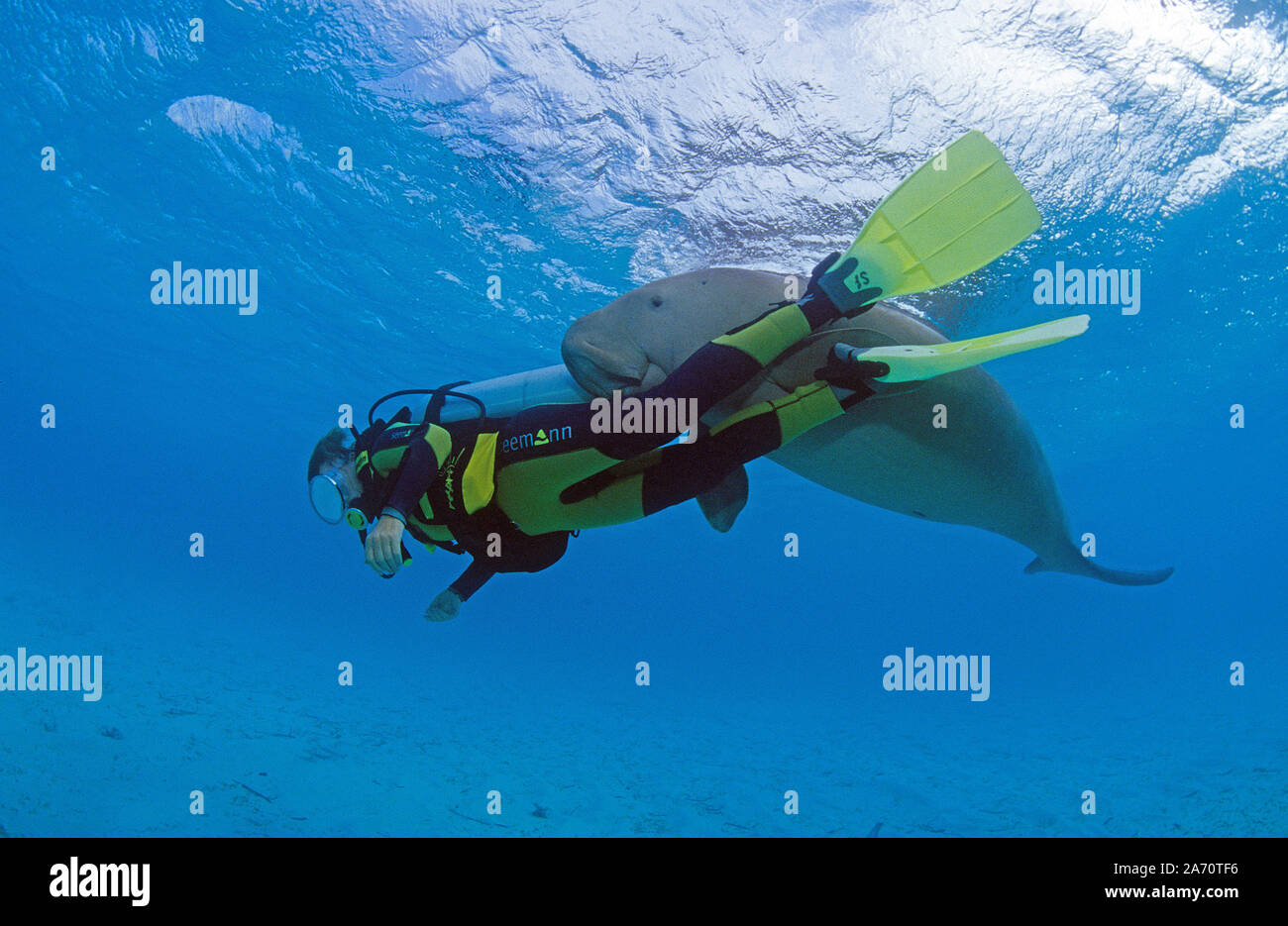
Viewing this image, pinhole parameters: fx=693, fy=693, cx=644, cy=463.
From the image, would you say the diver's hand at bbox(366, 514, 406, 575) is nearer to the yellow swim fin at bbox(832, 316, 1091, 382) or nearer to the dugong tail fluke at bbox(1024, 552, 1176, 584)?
the yellow swim fin at bbox(832, 316, 1091, 382)

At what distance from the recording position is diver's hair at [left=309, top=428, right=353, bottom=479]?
14.0ft

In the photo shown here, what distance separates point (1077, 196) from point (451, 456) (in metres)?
10.3

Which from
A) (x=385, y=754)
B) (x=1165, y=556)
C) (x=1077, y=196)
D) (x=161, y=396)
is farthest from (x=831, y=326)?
(x=1165, y=556)

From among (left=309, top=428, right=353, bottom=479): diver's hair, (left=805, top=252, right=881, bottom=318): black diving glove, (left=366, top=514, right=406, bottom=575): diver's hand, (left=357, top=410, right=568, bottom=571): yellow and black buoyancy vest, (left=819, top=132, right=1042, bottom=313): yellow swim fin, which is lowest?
(left=366, top=514, right=406, bottom=575): diver's hand

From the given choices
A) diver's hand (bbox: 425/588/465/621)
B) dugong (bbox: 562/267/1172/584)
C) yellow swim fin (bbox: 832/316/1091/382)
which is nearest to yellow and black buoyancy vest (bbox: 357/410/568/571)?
diver's hand (bbox: 425/588/465/621)

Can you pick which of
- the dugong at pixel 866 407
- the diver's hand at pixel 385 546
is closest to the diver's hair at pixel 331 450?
the diver's hand at pixel 385 546

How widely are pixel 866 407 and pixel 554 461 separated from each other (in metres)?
1.70

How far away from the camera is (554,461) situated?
3.74 m

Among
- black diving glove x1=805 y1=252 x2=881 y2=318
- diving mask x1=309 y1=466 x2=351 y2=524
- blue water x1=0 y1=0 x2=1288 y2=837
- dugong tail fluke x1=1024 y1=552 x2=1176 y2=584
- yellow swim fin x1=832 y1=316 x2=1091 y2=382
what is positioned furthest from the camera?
blue water x1=0 y1=0 x2=1288 y2=837

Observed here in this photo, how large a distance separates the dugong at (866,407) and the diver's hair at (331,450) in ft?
5.05

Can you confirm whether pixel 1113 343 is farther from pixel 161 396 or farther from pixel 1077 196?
pixel 161 396

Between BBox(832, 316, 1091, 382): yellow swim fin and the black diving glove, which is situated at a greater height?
the black diving glove

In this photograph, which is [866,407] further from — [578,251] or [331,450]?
[578,251]

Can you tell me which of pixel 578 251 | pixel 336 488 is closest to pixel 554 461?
pixel 336 488
